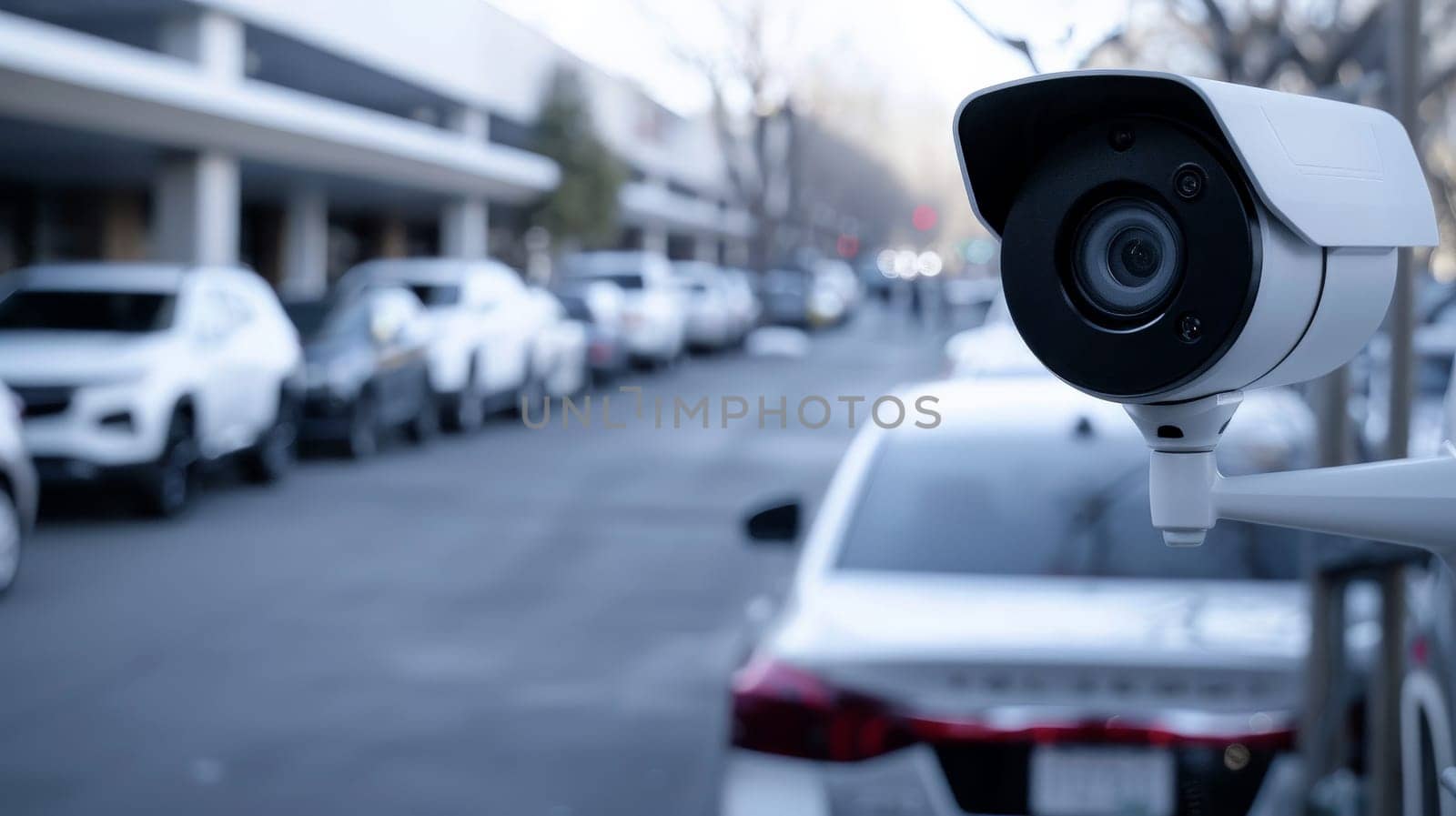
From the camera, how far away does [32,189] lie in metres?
29.8

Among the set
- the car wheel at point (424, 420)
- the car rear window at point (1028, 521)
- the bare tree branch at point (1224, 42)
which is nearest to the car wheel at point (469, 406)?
the car wheel at point (424, 420)

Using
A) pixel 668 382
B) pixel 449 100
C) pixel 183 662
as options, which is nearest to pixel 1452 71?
pixel 668 382

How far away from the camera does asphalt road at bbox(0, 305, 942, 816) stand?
6238mm

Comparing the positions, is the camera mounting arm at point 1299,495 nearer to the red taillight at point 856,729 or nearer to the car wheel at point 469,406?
the red taillight at point 856,729

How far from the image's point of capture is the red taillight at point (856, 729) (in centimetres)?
344

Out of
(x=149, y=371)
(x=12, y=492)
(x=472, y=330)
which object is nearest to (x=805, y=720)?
(x=12, y=492)

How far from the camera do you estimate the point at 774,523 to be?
15.6 ft

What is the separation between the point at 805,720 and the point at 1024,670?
0.44 meters

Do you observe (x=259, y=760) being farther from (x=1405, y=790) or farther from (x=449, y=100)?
(x=449, y=100)

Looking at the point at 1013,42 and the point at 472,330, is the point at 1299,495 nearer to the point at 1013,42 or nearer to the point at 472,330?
the point at 1013,42

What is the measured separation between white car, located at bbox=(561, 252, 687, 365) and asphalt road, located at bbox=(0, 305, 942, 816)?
873 centimetres

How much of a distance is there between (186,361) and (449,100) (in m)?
16.4

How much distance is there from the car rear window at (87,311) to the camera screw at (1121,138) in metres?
12.6

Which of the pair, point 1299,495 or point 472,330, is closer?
point 1299,495
